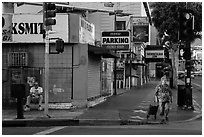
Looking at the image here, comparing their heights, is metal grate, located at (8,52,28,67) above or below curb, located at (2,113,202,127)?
above

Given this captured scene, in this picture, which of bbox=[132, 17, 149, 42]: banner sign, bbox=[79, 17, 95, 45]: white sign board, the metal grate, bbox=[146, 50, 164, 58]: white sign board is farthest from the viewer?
bbox=[146, 50, 164, 58]: white sign board

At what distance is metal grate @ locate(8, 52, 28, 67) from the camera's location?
1952cm

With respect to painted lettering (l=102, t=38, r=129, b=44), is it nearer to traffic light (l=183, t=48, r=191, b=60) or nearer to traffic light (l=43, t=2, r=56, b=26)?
traffic light (l=183, t=48, r=191, b=60)

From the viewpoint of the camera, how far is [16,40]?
1944 centimetres

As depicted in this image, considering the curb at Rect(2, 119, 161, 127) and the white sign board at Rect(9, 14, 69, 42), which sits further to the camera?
the white sign board at Rect(9, 14, 69, 42)

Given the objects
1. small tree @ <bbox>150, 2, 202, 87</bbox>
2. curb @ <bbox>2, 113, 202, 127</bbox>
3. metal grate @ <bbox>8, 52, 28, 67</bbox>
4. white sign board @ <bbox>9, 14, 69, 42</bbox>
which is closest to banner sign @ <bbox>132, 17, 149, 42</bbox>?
small tree @ <bbox>150, 2, 202, 87</bbox>

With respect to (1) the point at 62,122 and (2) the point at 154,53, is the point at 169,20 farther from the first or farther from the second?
(1) the point at 62,122

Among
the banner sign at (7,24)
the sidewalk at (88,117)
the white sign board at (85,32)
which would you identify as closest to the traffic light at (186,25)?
the sidewalk at (88,117)

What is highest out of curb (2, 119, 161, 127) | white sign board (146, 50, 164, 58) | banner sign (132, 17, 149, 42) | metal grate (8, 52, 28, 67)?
banner sign (132, 17, 149, 42)

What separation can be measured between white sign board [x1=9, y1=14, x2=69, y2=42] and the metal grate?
0.63 metres

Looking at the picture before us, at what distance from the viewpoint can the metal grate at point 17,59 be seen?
19.5 metres

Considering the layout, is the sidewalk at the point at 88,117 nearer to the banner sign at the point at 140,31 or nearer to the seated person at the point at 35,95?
the seated person at the point at 35,95

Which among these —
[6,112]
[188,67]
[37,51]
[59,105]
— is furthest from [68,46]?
[188,67]

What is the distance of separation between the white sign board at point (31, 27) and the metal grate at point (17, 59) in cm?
63
